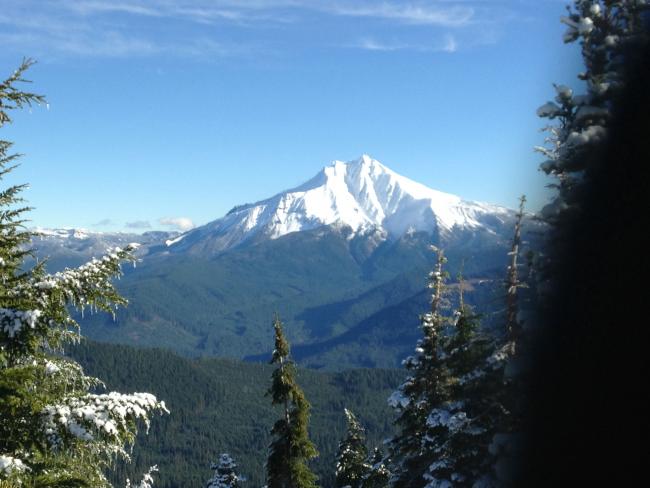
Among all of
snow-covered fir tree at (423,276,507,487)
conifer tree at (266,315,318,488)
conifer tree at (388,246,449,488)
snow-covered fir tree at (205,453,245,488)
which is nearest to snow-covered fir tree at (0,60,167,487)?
snow-covered fir tree at (423,276,507,487)

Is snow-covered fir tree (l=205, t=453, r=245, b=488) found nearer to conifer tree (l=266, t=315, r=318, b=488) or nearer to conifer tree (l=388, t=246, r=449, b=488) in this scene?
conifer tree (l=266, t=315, r=318, b=488)

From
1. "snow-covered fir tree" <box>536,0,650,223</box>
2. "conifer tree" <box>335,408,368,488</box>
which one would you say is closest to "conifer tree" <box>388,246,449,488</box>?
"snow-covered fir tree" <box>536,0,650,223</box>

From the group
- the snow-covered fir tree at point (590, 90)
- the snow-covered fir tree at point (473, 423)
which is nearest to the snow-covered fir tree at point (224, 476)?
the snow-covered fir tree at point (473, 423)

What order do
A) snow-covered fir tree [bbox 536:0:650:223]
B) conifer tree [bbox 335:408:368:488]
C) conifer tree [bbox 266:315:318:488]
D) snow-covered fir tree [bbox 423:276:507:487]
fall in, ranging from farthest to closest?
conifer tree [bbox 335:408:368:488], conifer tree [bbox 266:315:318:488], snow-covered fir tree [bbox 423:276:507:487], snow-covered fir tree [bbox 536:0:650:223]

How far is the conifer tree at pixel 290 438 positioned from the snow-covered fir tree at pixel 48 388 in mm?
13772

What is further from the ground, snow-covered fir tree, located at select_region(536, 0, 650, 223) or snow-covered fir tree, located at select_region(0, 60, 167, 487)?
snow-covered fir tree, located at select_region(536, 0, 650, 223)

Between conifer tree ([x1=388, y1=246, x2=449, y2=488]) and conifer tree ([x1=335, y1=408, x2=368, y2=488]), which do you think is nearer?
conifer tree ([x1=388, y1=246, x2=449, y2=488])

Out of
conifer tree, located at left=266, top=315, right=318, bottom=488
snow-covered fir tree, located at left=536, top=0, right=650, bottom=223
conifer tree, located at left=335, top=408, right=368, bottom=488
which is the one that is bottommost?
conifer tree, located at left=335, top=408, right=368, bottom=488

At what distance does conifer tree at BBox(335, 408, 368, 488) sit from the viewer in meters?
31.8

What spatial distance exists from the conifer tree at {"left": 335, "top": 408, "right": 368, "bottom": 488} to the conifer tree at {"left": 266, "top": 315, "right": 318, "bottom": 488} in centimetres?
753

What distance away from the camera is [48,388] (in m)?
9.89

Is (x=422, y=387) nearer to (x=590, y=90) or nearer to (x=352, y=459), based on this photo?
(x=590, y=90)

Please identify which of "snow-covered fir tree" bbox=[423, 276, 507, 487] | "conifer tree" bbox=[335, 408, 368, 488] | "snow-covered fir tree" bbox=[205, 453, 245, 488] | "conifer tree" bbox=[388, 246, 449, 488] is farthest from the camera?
"conifer tree" bbox=[335, 408, 368, 488]

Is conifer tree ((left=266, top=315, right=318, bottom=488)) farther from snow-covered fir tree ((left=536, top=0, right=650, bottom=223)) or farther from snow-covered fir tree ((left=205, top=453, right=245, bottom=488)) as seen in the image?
snow-covered fir tree ((left=536, top=0, right=650, bottom=223))
